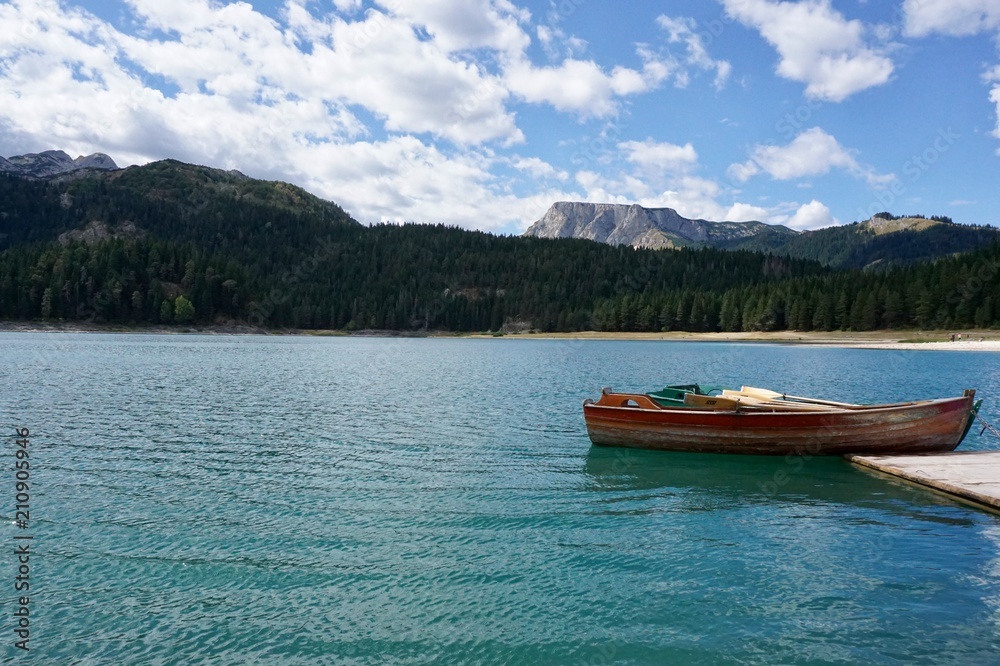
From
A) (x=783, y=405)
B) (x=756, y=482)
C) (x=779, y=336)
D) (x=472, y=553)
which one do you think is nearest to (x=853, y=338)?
(x=779, y=336)

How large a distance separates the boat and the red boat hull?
3 cm

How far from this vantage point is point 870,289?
150875 mm

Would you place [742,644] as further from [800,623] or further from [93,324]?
[93,324]

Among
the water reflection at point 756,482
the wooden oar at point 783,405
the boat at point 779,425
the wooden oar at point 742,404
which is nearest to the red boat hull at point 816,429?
the boat at point 779,425

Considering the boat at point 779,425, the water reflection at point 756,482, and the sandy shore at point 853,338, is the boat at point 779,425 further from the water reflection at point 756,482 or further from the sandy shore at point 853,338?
the sandy shore at point 853,338

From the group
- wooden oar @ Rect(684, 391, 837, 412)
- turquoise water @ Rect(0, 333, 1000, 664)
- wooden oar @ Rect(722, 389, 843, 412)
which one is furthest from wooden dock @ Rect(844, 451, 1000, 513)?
wooden oar @ Rect(684, 391, 837, 412)

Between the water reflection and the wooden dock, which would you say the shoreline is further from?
the water reflection

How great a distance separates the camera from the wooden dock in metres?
17.9

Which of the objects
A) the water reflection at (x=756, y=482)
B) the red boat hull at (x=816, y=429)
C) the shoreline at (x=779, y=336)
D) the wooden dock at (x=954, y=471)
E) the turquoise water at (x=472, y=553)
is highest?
the shoreline at (x=779, y=336)

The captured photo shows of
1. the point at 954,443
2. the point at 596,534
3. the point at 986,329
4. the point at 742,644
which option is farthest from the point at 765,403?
the point at 986,329

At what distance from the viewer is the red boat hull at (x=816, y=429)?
2334 cm

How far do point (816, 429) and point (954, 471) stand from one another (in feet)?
15.0

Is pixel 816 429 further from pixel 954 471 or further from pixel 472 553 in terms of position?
pixel 472 553

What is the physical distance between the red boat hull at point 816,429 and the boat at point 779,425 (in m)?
0.03
